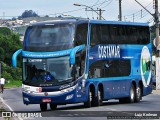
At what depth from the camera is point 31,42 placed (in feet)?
90.3

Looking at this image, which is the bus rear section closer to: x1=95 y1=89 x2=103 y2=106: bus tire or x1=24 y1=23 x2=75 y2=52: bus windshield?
x1=95 y1=89 x2=103 y2=106: bus tire

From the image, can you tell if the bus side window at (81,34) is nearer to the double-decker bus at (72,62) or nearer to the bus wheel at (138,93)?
the double-decker bus at (72,62)

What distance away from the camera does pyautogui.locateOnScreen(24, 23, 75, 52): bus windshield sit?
2689 cm

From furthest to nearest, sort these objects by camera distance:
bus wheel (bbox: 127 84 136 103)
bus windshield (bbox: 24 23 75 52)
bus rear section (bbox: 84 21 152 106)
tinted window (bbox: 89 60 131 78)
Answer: bus wheel (bbox: 127 84 136 103)
bus rear section (bbox: 84 21 152 106)
tinted window (bbox: 89 60 131 78)
bus windshield (bbox: 24 23 75 52)

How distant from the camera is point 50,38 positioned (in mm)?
27047

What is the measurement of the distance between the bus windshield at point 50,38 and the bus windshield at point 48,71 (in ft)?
1.63

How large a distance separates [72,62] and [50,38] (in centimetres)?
174

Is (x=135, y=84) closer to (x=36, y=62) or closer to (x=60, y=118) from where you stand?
(x=36, y=62)

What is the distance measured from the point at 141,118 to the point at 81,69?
756 cm

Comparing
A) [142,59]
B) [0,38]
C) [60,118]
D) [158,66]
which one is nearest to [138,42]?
[142,59]

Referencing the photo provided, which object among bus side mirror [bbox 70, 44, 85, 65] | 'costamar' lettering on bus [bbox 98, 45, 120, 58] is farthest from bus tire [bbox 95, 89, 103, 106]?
bus side mirror [bbox 70, 44, 85, 65]

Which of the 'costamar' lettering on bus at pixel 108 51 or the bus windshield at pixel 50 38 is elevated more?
the bus windshield at pixel 50 38

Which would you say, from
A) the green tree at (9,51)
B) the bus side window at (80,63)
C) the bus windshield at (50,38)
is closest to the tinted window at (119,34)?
the bus side window at (80,63)

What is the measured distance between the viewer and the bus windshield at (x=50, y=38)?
26.9 m
